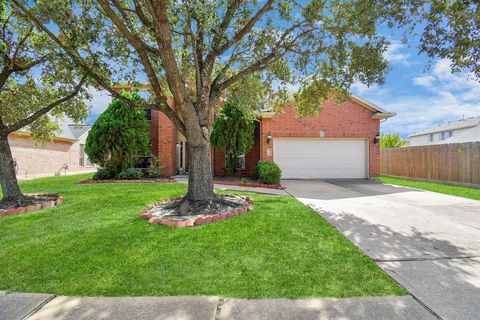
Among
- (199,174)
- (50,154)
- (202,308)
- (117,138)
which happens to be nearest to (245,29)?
(199,174)

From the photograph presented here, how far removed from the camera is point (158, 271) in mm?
3336

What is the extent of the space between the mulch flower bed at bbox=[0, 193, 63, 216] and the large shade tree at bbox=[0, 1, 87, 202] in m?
0.23

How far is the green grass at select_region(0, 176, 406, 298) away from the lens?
2957 mm

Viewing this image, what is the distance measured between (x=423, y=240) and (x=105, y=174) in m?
12.8

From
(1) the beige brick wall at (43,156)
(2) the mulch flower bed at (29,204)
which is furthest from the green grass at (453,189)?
(1) the beige brick wall at (43,156)

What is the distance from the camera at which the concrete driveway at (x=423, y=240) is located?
9.38 ft

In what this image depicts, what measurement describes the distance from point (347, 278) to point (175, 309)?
1.92 meters

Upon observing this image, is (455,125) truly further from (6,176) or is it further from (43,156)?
(43,156)

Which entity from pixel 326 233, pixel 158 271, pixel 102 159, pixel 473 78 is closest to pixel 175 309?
pixel 158 271

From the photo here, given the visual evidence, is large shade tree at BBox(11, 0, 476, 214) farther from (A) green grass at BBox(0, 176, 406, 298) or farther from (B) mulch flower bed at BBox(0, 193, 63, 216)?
(B) mulch flower bed at BBox(0, 193, 63, 216)

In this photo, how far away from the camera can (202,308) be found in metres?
2.57

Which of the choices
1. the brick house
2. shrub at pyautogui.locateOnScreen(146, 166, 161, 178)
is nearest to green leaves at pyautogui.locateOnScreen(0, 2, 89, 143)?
shrub at pyautogui.locateOnScreen(146, 166, 161, 178)

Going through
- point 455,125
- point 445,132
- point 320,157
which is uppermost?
point 455,125

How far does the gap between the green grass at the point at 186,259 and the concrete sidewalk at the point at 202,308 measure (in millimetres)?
129
